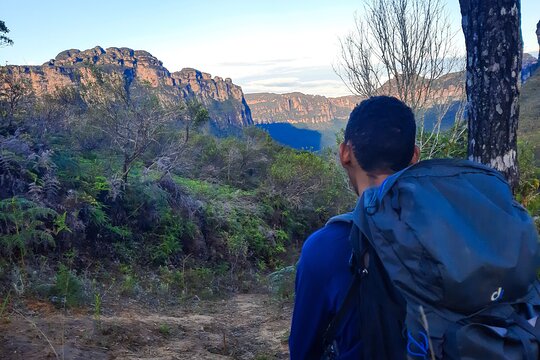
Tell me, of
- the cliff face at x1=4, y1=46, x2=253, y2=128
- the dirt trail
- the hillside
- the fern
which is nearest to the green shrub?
the dirt trail

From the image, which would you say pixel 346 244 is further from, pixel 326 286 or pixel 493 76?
pixel 493 76

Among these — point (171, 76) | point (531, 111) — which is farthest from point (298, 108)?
point (531, 111)

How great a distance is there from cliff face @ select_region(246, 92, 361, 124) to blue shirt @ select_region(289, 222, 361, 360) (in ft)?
430

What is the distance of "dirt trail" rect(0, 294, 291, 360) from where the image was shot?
394cm

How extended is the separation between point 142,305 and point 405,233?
564 centimetres

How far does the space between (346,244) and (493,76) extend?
1.83 meters

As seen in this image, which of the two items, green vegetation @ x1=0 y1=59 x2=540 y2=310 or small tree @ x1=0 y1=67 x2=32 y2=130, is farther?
small tree @ x1=0 y1=67 x2=32 y2=130

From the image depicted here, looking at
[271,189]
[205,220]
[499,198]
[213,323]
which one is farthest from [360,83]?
[499,198]

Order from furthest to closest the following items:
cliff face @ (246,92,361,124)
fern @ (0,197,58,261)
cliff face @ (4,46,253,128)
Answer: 1. cliff face @ (246,92,361,124)
2. cliff face @ (4,46,253,128)
3. fern @ (0,197,58,261)

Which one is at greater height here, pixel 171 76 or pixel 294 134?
pixel 171 76

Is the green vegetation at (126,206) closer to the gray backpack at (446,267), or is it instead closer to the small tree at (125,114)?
the small tree at (125,114)

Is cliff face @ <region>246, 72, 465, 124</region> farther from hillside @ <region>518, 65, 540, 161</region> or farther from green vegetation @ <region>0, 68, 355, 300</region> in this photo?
green vegetation @ <region>0, 68, 355, 300</region>

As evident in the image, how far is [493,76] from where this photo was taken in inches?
106

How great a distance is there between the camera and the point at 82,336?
434 centimetres
